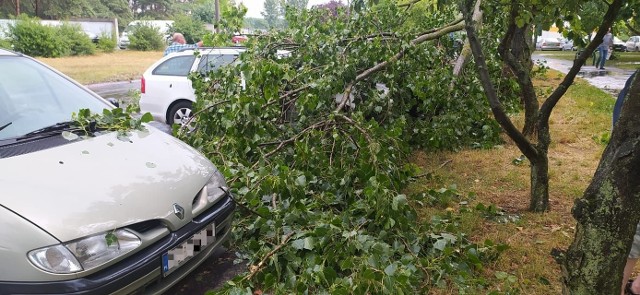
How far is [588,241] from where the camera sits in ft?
7.10

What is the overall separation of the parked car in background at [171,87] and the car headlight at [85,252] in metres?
5.30

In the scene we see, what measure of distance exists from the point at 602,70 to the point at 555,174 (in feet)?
50.4

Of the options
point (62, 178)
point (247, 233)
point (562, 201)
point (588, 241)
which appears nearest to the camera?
point (588, 241)

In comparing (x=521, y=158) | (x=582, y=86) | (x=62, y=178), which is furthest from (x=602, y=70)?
(x=62, y=178)

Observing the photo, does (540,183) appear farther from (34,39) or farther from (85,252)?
(34,39)

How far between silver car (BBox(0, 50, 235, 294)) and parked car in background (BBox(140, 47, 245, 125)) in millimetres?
4102

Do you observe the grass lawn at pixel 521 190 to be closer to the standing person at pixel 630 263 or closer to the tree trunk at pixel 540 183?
the tree trunk at pixel 540 183

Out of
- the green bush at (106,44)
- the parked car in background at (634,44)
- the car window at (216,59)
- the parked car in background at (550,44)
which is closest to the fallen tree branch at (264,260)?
the car window at (216,59)

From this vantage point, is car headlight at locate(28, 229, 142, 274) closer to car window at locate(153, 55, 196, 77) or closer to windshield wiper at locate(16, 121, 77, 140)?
windshield wiper at locate(16, 121, 77, 140)

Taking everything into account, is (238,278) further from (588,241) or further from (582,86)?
(582,86)

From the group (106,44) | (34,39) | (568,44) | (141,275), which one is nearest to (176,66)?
(141,275)

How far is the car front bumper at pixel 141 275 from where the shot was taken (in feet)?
6.77

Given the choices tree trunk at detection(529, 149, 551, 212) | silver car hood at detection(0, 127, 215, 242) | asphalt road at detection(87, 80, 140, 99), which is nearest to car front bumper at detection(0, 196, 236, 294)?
silver car hood at detection(0, 127, 215, 242)

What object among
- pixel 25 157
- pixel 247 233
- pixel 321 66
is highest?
pixel 321 66
